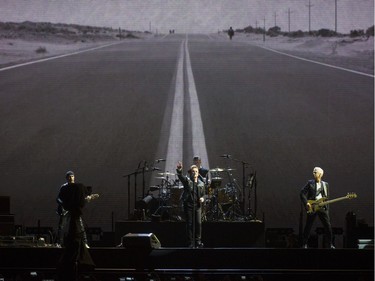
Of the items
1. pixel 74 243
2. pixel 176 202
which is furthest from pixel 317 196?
pixel 74 243

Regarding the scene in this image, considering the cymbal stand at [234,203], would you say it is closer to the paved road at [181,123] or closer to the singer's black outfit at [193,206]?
the paved road at [181,123]

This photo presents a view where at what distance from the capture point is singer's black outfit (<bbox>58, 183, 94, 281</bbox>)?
6.84m

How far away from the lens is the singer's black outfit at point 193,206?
31.0 ft

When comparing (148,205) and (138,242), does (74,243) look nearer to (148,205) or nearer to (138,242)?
(138,242)

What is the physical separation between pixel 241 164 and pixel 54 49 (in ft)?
12.5

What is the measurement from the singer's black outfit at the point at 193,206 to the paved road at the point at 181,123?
1.56 metres

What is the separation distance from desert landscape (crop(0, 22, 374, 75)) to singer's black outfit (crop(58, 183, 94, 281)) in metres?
5.25

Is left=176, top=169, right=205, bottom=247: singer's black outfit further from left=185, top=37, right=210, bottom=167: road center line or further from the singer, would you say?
left=185, top=37, right=210, bottom=167: road center line

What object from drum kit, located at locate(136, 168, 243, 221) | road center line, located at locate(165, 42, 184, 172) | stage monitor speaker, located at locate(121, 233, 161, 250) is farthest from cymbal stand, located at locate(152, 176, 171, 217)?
stage monitor speaker, located at locate(121, 233, 161, 250)

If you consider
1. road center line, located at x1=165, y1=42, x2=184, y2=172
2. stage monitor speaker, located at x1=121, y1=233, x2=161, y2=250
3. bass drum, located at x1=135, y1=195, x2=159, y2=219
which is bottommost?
bass drum, located at x1=135, y1=195, x2=159, y2=219

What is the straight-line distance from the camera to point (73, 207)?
7.21 metres

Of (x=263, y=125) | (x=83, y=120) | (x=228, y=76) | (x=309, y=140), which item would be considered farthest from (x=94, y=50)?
(x=309, y=140)

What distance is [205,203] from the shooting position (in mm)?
10562

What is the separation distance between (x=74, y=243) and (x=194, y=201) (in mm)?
2764
